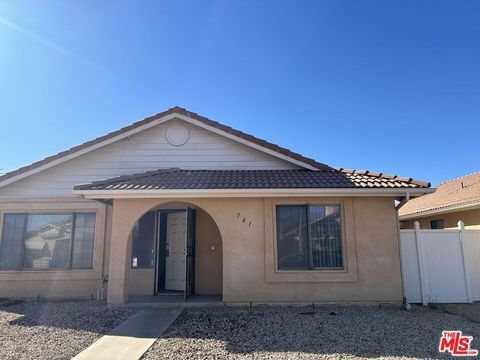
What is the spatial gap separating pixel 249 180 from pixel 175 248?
12.2 feet

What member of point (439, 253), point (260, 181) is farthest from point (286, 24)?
point (439, 253)

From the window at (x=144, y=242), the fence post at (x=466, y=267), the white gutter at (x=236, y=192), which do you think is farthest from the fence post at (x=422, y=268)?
the window at (x=144, y=242)

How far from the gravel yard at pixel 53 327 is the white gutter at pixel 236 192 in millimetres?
2931

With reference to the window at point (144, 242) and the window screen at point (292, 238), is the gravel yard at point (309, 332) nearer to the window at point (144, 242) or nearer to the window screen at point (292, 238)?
the window screen at point (292, 238)

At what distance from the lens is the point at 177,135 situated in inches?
452

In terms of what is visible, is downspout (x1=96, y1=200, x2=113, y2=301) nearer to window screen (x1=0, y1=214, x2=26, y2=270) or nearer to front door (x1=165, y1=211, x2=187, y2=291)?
front door (x1=165, y1=211, x2=187, y2=291)

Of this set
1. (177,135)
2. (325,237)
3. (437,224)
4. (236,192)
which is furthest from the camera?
(437,224)

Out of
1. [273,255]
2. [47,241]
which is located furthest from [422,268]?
[47,241]

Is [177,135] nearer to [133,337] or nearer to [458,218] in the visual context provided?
[133,337]

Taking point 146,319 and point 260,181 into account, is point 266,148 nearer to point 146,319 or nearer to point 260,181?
point 260,181

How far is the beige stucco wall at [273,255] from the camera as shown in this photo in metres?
8.88

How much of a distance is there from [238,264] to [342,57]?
8.47 m

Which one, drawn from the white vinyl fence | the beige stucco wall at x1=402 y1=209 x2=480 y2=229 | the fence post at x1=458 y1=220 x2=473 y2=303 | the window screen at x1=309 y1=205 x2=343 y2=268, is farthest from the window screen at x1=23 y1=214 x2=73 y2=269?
the beige stucco wall at x1=402 y1=209 x2=480 y2=229

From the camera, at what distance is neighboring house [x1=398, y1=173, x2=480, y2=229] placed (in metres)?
12.9
